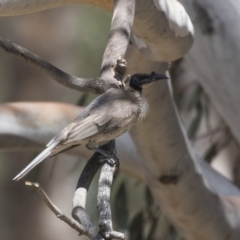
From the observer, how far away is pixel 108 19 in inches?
184

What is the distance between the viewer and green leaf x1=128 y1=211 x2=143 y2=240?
2982mm

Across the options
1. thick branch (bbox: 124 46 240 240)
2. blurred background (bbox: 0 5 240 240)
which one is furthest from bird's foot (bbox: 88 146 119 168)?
blurred background (bbox: 0 5 240 240)

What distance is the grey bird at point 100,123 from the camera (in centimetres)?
118

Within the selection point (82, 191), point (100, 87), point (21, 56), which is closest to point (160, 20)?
point (100, 87)

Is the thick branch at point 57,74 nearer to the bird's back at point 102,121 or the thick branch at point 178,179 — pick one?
the bird's back at point 102,121

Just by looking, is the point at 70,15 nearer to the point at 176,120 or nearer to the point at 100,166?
the point at 176,120

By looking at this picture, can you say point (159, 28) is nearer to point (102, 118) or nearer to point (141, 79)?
point (141, 79)

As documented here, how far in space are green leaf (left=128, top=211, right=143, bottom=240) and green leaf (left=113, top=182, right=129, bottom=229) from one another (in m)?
0.07

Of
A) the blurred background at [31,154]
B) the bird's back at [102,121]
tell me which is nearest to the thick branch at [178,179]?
the bird's back at [102,121]

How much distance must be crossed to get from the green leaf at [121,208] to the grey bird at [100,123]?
1619 millimetres

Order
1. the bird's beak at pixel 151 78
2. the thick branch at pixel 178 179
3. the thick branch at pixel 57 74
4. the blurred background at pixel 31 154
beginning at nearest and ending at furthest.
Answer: the thick branch at pixel 57 74, the bird's beak at pixel 151 78, the thick branch at pixel 178 179, the blurred background at pixel 31 154

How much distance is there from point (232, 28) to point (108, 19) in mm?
2667

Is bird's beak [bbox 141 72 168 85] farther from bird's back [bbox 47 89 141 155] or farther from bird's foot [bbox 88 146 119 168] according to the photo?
bird's foot [bbox 88 146 119 168]

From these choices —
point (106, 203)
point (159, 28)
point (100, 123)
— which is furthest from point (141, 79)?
point (106, 203)
